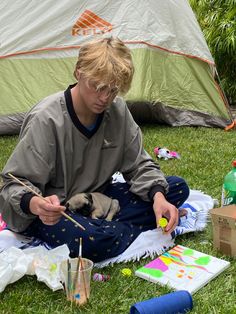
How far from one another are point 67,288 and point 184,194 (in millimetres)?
826

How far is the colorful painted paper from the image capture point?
1.82 metres

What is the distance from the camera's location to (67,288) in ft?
5.53

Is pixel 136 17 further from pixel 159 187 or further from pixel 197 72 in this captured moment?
pixel 159 187

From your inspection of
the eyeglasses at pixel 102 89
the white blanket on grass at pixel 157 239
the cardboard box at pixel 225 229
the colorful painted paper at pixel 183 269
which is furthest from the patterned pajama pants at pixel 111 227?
the eyeglasses at pixel 102 89

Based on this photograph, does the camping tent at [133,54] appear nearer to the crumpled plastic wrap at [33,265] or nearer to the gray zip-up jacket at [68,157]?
the gray zip-up jacket at [68,157]

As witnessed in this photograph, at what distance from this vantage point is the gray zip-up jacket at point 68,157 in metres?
1.95

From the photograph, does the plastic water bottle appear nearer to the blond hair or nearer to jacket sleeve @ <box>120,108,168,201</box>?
jacket sleeve @ <box>120,108,168,201</box>

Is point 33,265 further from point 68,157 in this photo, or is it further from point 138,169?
point 138,169

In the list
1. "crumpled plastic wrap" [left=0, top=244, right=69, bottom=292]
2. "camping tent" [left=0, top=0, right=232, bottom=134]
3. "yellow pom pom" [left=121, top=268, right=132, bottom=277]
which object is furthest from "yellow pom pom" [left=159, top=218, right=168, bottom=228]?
"camping tent" [left=0, top=0, right=232, bottom=134]

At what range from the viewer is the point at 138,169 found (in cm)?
226

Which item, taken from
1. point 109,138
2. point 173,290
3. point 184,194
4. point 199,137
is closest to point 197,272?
point 173,290

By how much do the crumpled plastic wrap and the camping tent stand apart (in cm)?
259

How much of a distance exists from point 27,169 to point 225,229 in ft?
2.74

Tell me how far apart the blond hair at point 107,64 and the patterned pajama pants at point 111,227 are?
0.54 meters
